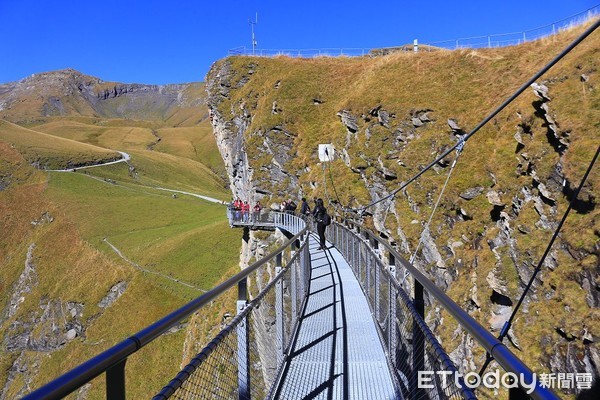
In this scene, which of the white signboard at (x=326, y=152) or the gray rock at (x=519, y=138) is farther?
the white signboard at (x=326, y=152)

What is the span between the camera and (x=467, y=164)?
24.1m

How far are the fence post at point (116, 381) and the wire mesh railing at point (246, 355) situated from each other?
179mm

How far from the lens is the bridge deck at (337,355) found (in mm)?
5273

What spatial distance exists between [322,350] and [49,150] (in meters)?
110

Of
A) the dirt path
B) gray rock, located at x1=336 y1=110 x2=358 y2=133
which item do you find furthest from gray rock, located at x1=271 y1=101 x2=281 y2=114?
the dirt path

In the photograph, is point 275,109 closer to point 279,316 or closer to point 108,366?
point 279,316

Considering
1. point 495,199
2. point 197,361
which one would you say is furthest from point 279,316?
point 495,199

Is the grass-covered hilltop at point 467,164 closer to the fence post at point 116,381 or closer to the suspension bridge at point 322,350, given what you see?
the suspension bridge at point 322,350

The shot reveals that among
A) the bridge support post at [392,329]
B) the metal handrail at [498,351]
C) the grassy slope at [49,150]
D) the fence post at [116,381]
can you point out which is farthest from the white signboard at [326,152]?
the grassy slope at [49,150]

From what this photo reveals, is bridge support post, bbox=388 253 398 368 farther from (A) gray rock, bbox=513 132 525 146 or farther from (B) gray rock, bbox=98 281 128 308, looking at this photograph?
(B) gray rock, bbox=98 281 128 308

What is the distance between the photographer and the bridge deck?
527 cm

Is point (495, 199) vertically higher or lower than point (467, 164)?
lower

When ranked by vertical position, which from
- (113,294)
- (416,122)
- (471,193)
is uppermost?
(416,122)

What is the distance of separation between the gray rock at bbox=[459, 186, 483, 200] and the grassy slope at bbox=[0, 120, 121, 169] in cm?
9141
